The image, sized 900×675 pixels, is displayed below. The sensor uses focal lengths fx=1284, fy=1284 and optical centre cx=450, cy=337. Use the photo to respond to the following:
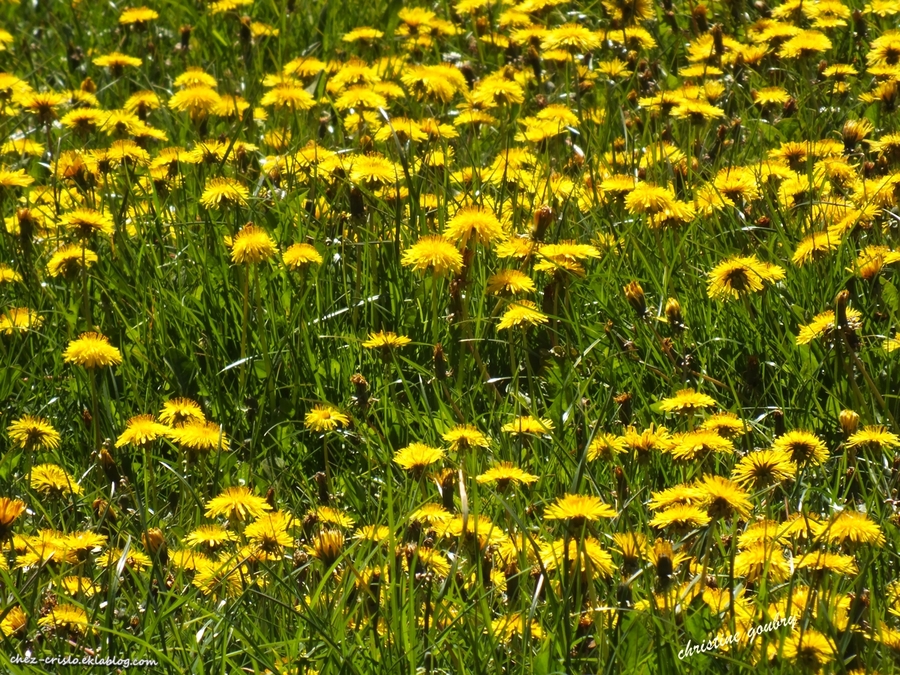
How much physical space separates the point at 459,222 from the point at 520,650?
49.4 inches

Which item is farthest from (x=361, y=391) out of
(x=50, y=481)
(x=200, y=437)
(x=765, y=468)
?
(x=765, y=468)

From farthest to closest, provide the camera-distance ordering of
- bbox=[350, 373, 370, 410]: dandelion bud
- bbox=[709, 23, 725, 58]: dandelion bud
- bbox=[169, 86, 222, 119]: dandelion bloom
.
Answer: bbox=[709, 23, 725, 58]: dandelion bud → bbox=[169, 86, 222, 119]: dandelion bloom → bbox=[350, 373, 370, 410]: dandelion bud

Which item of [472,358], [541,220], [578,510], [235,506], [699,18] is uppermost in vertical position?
[699,18]

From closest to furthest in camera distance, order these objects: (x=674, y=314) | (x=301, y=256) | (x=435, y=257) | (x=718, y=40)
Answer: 1. (x=674, y=314)
2. (x=435, y=257)
3. (x=301, y=256)
4. (x=718, y=40)

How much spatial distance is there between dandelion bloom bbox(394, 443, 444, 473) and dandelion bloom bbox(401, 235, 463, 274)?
58 cm

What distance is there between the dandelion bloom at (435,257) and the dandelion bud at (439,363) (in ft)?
0.59

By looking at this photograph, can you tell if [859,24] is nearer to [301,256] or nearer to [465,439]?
[301,256]

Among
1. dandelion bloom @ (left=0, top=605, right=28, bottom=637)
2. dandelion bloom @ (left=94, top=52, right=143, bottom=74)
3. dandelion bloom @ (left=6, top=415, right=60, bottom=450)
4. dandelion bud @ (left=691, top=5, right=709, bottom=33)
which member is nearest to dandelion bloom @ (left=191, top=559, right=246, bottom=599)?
dandelion bloom @ (left=0, top=605, right=28, bottom=637)

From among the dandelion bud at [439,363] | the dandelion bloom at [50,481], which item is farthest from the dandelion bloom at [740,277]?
the dandelion bloom at [50,481]

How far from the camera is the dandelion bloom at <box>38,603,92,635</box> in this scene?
2010 millimetres

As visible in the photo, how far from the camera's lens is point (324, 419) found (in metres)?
2.70

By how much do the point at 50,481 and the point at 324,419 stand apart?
56 centimetres

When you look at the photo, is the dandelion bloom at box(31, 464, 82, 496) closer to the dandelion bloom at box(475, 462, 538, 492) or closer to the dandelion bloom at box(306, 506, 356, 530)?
the dandelion bloom at box(306, 506, 356, 530)

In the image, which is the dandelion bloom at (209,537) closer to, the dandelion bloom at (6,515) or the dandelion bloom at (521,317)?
the dandelion bloom at (6,515)
